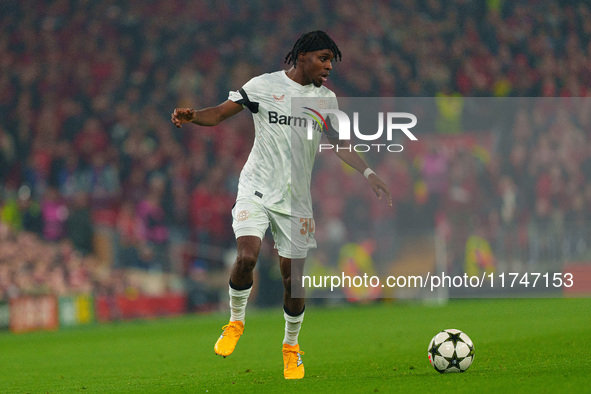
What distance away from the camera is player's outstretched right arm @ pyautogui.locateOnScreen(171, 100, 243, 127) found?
6625 millimetres

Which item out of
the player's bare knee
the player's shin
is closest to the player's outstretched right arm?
the player's bare knee

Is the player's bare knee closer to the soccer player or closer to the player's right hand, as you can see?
the soccer player

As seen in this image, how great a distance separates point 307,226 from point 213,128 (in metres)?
14.1

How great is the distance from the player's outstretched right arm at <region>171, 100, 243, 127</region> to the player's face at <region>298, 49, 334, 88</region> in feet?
1.95

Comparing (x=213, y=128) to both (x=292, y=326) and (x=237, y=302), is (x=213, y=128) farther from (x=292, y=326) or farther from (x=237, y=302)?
(x=237, y=302)

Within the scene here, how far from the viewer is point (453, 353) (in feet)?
21.7

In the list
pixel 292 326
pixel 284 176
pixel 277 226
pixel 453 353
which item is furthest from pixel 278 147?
pixel 453 353

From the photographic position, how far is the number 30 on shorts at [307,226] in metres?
7.14

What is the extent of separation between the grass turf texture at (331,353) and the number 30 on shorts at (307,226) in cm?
110

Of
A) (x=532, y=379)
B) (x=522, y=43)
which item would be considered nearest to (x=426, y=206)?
(x=522, y=43)

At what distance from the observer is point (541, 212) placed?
691 inches

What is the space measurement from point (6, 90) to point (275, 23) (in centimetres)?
659

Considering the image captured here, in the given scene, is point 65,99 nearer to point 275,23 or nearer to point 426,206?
point 275,23

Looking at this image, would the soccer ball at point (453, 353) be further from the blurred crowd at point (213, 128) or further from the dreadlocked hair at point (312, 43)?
the blurred crowd at point (213, 128)
